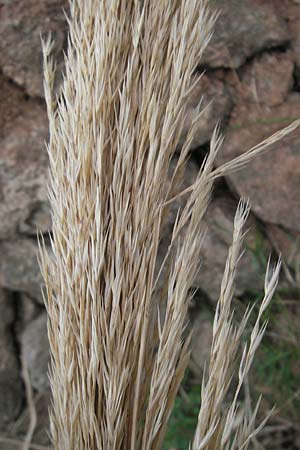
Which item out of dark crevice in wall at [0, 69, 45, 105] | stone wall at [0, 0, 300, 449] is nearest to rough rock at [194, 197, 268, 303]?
stone wall at [0, 0, 300, 449]

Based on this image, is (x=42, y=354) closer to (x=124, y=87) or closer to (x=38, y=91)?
(x=38, y=91)

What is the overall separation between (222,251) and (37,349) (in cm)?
56

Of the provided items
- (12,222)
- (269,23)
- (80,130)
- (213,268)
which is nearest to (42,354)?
(12,222)

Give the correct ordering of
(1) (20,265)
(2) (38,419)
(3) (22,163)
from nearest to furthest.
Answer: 1. (3) (22,163)
2. (1) (20,265)
3. (2) (38,419)

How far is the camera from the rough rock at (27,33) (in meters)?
1.39

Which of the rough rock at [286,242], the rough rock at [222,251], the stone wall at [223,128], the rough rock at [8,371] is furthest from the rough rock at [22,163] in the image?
the rough rock at [286,242]

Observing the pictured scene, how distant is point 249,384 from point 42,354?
550mm

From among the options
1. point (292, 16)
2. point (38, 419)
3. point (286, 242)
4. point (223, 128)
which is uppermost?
point (292, 16)

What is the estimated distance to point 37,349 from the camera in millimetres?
1695

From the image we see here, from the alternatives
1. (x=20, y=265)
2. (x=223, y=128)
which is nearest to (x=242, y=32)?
(x=223, y=128)

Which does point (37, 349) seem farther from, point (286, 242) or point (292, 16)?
point (292, 16)

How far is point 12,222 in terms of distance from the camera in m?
1.57

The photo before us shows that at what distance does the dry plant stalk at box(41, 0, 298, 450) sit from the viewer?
1031 mm

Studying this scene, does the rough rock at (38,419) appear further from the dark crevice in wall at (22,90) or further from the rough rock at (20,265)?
the dark crevice in wall at (22,90)
